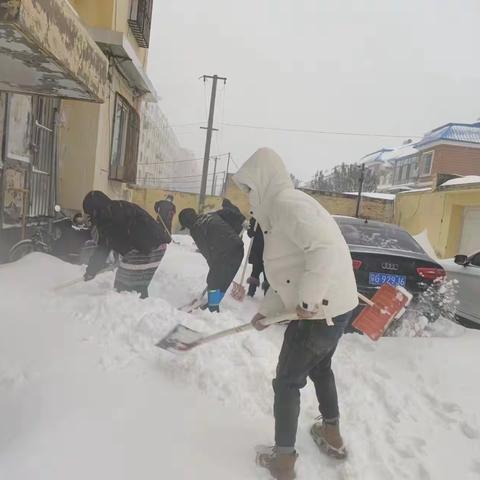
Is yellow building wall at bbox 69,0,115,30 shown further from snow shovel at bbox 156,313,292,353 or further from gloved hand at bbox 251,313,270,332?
gloved hand at bbox 251,313,270,332

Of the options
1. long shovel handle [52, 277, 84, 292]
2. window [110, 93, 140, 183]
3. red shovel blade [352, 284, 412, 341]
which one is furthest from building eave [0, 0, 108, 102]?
window [110, 93, 140, 183]

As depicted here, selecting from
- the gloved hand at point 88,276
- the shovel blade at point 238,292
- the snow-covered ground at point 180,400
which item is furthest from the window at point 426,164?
the gloved hand at point 88,276

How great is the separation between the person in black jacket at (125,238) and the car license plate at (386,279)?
7.26 ft

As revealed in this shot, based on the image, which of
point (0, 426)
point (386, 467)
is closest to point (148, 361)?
point (0, 426)

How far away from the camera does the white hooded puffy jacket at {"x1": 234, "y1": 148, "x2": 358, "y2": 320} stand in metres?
2.30

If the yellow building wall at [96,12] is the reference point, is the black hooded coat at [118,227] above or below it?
below

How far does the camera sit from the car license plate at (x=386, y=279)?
5.09 metres

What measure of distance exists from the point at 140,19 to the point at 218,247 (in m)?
6.51

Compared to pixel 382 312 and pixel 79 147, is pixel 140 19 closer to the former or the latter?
pixel 79 147

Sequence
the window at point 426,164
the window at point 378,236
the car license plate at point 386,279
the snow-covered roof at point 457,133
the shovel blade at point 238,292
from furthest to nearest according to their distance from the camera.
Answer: the window at point 426,164 → the snow-covered roof at point 457,133 → the shovel blade at point 238,292 → the window at point 378,236 → the car license plate at point 386,279

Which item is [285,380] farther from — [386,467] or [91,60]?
[91,60]

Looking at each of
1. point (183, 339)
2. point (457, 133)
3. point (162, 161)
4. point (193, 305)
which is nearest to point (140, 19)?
point (193, 305)

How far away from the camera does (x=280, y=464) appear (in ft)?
7.93

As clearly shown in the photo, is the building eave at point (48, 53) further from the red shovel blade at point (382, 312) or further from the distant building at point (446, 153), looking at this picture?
Result: the distant building at point (446, 153)
